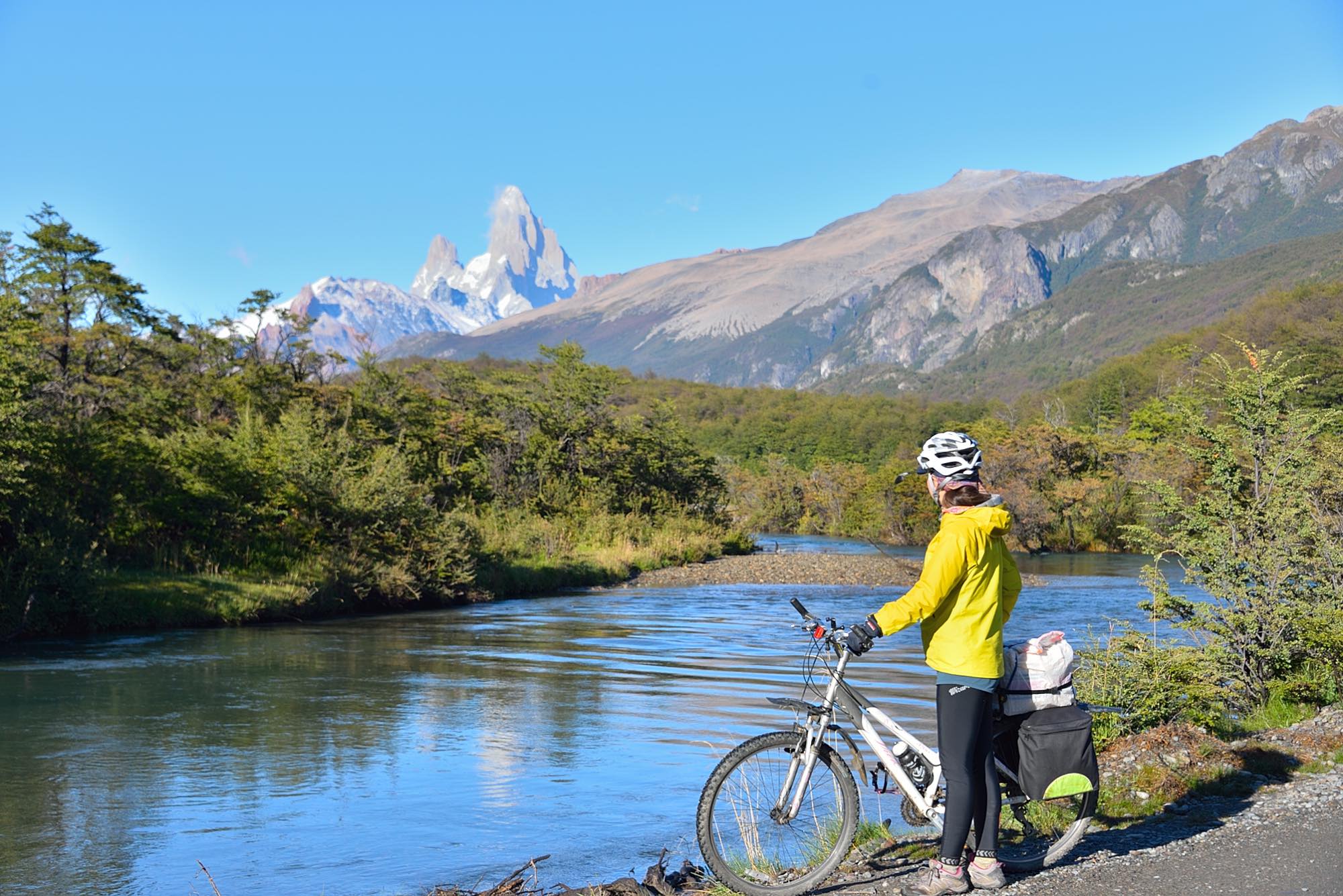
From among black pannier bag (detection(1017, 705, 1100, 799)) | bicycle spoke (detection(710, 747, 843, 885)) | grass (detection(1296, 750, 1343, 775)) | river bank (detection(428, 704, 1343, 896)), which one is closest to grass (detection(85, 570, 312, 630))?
river bank (detection(428, 704, 1343, 896))

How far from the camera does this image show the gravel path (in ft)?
17.9

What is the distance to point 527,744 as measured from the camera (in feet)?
40.3

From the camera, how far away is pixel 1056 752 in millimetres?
5789

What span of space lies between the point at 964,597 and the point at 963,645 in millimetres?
235

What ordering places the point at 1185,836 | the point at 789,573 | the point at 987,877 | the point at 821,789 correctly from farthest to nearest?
1. the point at 789,573
2. the point at 1185,836
3. the point at 821,789
4. the point at 987,877

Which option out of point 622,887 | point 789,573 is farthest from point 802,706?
point 789,573

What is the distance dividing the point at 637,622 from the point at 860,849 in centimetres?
1918

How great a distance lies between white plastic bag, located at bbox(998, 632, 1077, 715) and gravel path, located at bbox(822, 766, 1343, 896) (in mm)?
885

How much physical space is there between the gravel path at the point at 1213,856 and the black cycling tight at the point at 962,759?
1.26 feet

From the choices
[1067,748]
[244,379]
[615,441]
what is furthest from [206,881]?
[615,441]

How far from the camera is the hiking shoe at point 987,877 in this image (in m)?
5.62

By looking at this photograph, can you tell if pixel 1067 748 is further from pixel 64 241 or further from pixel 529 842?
pixel 64 241

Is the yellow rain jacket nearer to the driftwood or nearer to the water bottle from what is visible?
the water bottle

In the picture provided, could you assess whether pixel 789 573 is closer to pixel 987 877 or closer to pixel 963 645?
pixel 987 877
